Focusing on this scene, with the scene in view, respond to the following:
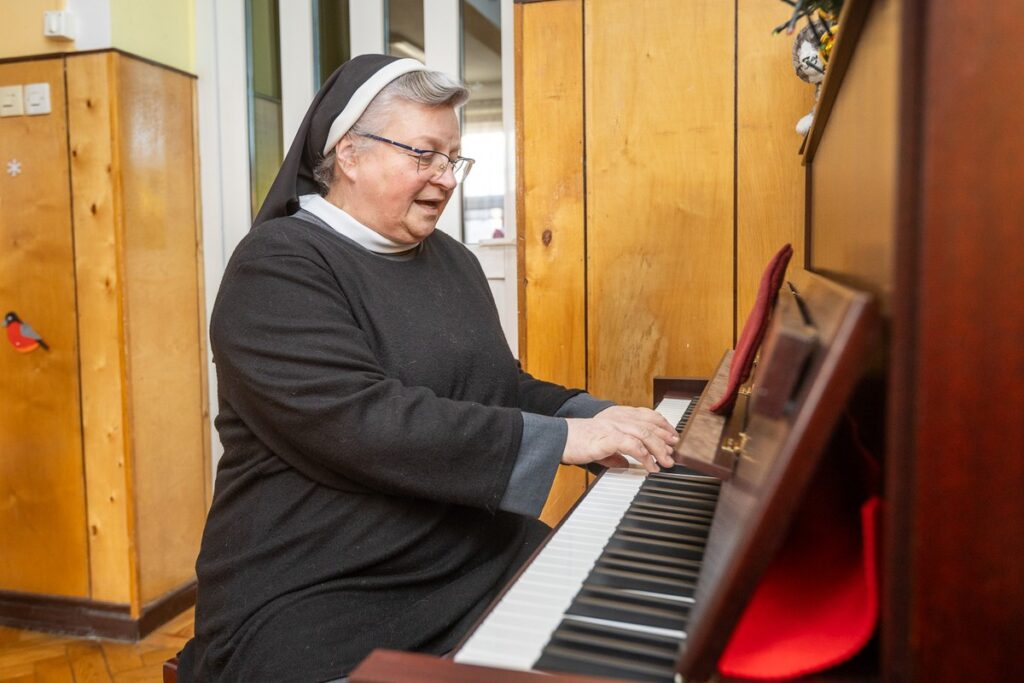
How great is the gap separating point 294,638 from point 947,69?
97cm

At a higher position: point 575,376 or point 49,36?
point 49,36

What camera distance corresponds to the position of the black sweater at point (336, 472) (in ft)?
3.64

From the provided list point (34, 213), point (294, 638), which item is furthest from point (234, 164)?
point (294, 638)

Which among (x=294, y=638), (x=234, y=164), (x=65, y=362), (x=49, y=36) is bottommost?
(x=294, y=638)

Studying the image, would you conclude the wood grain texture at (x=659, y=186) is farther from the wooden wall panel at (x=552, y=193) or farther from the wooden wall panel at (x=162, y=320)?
the wooden wall panel at (x=162, y=320)

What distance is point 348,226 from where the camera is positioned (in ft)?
4.48

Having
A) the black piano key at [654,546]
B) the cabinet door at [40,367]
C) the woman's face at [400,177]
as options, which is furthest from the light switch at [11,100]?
the black piano key at [654,546]

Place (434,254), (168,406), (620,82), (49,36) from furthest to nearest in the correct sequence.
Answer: (168,406) < (49,36) < (620,82) < (434,254)

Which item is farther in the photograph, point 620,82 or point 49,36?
point 49,36

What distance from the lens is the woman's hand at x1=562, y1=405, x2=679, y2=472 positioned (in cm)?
114

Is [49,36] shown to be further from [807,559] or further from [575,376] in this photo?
[807,559]

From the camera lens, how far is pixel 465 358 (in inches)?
54.8

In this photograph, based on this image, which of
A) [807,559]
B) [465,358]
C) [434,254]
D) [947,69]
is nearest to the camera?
[947,69]

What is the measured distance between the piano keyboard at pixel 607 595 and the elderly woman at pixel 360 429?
0.57ft
